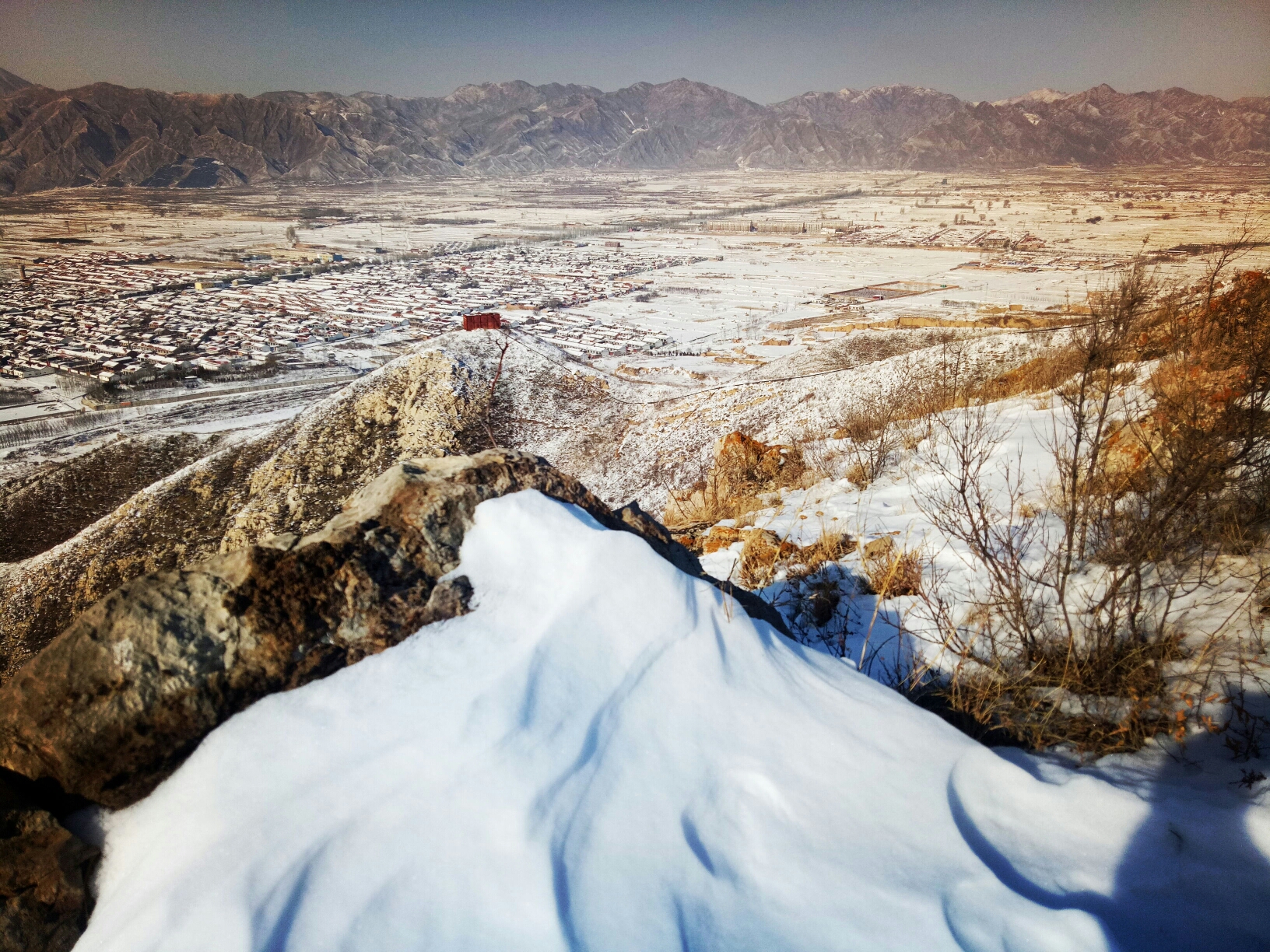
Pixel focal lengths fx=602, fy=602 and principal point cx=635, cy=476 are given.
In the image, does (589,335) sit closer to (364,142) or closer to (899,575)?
(899,575)

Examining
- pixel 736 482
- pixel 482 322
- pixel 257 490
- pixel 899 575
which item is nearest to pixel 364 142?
pixel 482 322

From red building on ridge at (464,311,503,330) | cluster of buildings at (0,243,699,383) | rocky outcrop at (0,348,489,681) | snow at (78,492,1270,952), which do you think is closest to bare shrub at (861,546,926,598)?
snow at (78,492,1270,952)

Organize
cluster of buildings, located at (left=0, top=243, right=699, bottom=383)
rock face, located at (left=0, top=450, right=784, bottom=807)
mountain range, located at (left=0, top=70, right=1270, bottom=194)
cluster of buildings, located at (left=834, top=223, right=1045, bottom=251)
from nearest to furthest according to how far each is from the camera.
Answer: rock face, located at (left=0, top=450, right=784, bottom=807)
cluster of buildings, located at (left=0, top=243, right=699, bottom=383)
cluster of buildings, located at (left=834, top=223, right=1045, bottom=251)
mountain range, located at (left=0, top=70, right=1270, bottom=194)

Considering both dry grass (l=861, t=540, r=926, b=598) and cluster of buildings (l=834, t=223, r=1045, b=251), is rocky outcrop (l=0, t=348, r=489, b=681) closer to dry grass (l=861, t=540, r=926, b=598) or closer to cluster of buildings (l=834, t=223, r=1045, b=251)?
dry grass (l=861, t=540, r=926, b=598)

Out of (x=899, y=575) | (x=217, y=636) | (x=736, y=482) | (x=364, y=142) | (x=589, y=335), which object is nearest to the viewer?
(x=217, y=636)

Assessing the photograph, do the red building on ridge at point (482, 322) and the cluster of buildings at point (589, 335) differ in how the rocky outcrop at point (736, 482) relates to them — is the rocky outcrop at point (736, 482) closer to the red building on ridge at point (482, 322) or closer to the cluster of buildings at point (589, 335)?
the cluster of buildings at point (589, 335)

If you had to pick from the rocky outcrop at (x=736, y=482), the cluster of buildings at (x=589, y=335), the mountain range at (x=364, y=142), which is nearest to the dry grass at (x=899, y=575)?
the rocky outcrop at (x=736, y=482)
